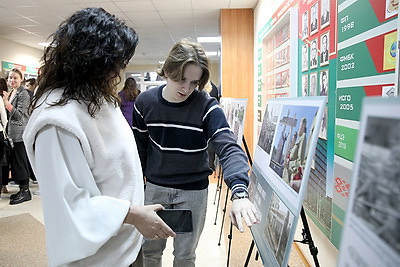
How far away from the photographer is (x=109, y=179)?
0.89m

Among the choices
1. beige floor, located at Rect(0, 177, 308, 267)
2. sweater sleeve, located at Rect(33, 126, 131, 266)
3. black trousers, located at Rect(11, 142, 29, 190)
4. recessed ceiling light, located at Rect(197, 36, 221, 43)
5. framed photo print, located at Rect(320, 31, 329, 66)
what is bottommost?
beige floor, located at Rect(0, 177, 308, 267)

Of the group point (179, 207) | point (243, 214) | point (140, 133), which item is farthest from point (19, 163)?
point (243, 214)

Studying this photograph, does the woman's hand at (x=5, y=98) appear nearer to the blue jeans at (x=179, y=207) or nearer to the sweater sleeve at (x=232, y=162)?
the blue jeans at (x=179, y=207)

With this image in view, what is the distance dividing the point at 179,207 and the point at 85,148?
0.77 m

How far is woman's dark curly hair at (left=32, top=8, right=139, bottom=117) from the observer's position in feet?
2.75

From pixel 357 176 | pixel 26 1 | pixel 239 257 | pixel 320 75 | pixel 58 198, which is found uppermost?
pixel 26 1

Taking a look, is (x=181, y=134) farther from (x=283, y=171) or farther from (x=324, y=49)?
(x=324, y=49)

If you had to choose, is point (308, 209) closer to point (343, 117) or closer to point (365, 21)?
point (343, 117)

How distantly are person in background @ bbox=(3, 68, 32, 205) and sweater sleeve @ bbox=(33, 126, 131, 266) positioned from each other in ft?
10.2

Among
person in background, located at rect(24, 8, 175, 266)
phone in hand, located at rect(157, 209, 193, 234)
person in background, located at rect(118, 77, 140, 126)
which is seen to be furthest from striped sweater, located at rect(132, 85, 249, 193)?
person in background, located at rect(118, 77, 140, 126)

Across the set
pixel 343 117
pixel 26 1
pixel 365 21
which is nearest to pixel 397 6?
pixel 365 21

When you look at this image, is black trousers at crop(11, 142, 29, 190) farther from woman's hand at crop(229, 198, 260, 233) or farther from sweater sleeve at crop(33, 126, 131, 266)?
woman's hand at crop(229, 198, 260, 233)

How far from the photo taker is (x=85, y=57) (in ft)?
2.74

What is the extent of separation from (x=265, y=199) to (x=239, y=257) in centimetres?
152
